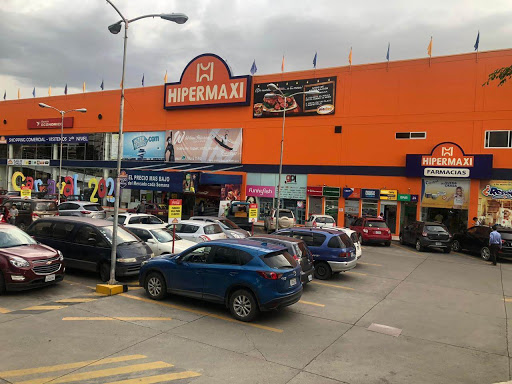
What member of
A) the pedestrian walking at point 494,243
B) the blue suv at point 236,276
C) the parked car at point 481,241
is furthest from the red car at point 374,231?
the blue suv at point 236,276

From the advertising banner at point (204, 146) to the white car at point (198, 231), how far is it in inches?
708

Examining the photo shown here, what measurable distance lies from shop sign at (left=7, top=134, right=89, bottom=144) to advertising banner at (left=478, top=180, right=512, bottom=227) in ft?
126

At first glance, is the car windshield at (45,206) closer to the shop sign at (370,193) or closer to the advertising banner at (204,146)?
the advertising banner at (204,146)

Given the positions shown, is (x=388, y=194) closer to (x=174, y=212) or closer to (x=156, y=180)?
(x=156, y=180)

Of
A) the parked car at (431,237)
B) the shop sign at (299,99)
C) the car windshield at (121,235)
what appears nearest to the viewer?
the car windshield at (121,235)

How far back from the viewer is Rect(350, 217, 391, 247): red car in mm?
22203

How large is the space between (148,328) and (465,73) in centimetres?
2634

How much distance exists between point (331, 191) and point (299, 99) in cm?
790

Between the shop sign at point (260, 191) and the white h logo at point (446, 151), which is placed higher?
the white h logo at point (446, 151)

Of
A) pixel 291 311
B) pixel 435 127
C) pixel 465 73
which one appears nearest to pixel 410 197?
pixel 435 127

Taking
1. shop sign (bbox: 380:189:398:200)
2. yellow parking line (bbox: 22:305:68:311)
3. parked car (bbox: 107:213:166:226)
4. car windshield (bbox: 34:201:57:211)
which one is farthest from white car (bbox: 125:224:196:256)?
shop sign (bbox: 380:189:398:200)

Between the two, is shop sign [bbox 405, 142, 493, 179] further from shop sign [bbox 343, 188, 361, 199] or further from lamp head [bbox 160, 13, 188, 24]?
lamp head [bbox 160, 13, 188, 24]

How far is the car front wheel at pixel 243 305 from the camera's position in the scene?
8344mm

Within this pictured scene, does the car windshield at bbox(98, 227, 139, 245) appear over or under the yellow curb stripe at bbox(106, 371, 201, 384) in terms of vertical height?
over
